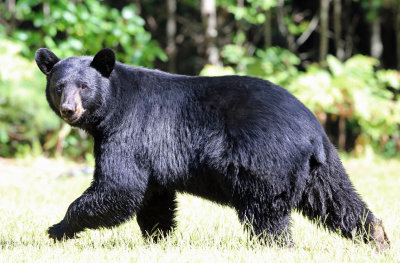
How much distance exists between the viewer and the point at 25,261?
371cm

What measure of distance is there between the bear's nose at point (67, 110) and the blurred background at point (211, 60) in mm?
5208

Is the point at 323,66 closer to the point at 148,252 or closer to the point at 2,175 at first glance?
the point at 2,175

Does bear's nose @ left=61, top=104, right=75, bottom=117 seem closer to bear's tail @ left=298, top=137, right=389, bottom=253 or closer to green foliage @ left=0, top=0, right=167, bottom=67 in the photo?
bear's tail @ left=298, top=137, right=389, bottom=253

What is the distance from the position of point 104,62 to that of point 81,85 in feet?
0.82

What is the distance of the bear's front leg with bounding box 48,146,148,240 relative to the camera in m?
4.20

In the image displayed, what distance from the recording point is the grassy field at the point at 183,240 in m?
3.74

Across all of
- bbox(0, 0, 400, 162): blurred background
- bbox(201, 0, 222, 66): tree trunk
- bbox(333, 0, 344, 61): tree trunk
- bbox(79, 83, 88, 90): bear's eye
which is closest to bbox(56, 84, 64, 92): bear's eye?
bbox(79, 83, 88, 90): bear's eye

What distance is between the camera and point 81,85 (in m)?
4.37

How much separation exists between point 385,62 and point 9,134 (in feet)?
26.7

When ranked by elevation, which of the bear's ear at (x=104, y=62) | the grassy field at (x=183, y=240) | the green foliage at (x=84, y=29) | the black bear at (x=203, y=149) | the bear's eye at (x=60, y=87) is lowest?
the grassy field at (x=183, y=240)

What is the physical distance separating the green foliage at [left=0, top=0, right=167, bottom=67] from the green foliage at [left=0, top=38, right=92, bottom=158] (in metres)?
0.50

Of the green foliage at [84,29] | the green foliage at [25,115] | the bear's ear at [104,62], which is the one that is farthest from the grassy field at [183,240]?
the green foliage at [84,29]

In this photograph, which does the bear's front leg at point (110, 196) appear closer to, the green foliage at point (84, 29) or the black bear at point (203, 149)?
the black bear at point (203, 149)

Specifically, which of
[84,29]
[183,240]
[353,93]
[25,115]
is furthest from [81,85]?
[353,93]
